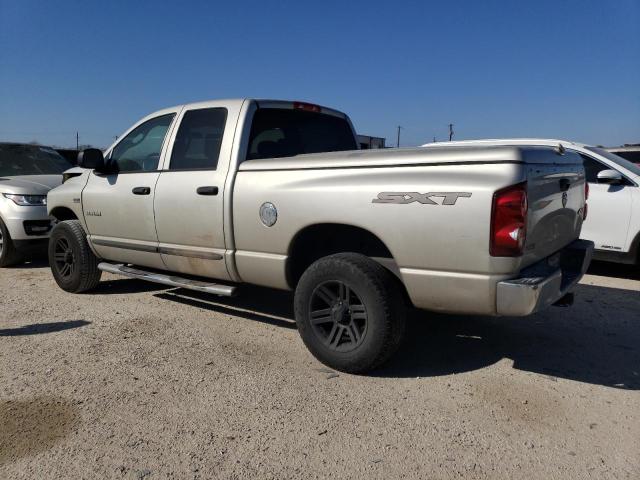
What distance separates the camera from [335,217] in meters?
3.46

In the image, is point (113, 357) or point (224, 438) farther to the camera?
point (113, 357)

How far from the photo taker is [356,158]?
342cm

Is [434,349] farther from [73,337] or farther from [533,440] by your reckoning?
[73,337]

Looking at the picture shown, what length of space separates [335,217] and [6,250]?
5647mm

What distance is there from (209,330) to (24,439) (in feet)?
6.10

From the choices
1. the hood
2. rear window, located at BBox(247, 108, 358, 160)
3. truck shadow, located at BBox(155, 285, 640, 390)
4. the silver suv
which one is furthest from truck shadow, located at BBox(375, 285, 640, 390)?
the hood

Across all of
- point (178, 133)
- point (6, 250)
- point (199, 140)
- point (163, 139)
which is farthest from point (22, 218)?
point (199, 140)

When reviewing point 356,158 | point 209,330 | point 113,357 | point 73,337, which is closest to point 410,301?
point 356,158

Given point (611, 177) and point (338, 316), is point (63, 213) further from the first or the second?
point (611, 177)

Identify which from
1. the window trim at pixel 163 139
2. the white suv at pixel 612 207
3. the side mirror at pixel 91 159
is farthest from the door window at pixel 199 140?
the white suv at pixel 612 207

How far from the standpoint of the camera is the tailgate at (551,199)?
3027mm

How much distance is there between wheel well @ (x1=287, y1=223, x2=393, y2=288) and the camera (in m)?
3.67

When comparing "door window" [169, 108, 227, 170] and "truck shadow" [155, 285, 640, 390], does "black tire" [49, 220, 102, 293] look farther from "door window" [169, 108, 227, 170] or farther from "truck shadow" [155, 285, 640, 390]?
"door window" [169, 108, 227, 170]

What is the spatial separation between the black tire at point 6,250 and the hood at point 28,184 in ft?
1.59
